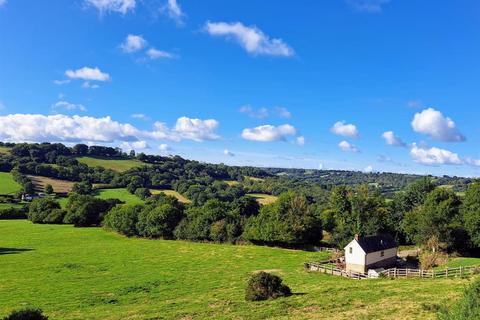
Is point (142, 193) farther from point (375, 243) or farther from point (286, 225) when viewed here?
point (375, 243)

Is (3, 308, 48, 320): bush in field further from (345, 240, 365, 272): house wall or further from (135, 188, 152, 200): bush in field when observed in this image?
(135, 188, 152, 200): bush in field

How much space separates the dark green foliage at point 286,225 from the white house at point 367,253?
1882cm

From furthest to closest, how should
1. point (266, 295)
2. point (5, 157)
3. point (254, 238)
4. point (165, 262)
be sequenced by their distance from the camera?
point (5, 157) → point (254, 238) → point (165, 262) → point (266, 295)

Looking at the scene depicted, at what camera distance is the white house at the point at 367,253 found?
174 ft

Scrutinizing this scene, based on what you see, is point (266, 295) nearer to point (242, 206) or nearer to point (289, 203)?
point (289, 203)

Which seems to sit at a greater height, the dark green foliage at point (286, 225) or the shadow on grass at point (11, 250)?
the dark green foliage at point (286, 225)

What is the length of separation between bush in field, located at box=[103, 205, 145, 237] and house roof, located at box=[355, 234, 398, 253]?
55676mm

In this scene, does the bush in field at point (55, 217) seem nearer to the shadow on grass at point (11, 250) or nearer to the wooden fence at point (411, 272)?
the shadow on grass at point (11, 250)

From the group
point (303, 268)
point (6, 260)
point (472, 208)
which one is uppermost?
point (472, 208)

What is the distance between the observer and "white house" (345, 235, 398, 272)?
53.1 metres

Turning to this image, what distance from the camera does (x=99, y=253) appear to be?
6850cm

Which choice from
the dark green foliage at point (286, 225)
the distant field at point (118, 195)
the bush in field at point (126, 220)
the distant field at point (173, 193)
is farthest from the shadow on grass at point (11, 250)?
the distant field at point (173, 193)

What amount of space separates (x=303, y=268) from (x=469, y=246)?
31.6 m

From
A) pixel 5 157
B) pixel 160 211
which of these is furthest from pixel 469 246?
pixel 5 157
